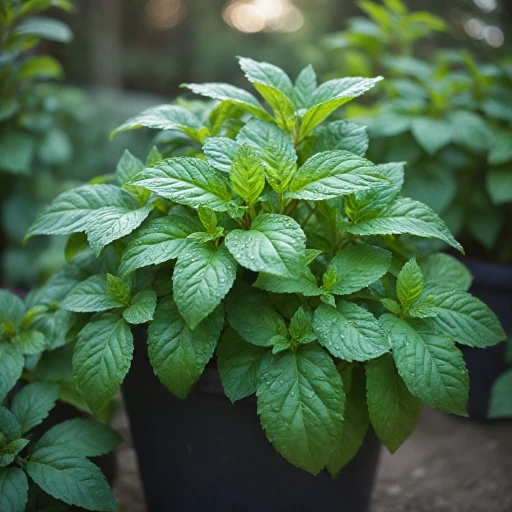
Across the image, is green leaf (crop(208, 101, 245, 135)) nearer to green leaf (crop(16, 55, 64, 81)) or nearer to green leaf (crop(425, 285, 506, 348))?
green leaf (crop(425, 285, 506, 348))

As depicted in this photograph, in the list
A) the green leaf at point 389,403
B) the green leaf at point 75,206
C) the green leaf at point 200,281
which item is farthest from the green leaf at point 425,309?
the green leaf at point 75,206

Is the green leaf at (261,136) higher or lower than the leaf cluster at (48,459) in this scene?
higher

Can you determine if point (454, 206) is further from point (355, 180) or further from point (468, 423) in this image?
point (355, 180)

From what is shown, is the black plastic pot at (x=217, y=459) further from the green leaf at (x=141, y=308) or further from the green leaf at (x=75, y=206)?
the green leaf at (x=75, y=206)

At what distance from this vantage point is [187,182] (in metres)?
1.22

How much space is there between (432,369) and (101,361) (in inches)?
27.8

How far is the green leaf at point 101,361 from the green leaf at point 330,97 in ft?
2.13

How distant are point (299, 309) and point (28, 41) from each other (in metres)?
1.62

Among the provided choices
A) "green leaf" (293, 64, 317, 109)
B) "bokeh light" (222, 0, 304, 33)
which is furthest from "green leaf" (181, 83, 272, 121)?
"bokeh light" (222, 0, 304, 33)

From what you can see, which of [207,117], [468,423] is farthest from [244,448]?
[468,423]

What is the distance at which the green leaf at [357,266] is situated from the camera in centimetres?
123

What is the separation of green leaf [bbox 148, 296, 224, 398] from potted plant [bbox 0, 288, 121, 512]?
0.30m

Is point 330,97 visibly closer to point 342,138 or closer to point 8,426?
point 342,138

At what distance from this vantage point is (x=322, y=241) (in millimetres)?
1369
